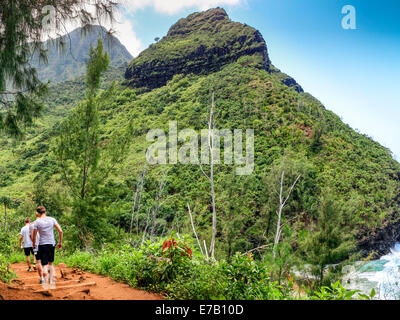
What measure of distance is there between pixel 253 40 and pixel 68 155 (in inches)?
2404

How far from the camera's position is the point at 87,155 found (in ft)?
24.3

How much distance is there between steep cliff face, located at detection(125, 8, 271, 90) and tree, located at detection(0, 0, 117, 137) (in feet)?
185

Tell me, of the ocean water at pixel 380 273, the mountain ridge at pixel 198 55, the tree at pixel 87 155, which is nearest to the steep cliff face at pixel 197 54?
the mountain ridge at pixel 198 55

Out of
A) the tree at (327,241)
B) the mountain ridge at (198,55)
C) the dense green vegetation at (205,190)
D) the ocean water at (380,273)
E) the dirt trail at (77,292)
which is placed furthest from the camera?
the mountain ridge at (198,55)

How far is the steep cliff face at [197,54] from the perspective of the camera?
57.7 meters

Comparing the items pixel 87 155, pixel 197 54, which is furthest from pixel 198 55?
pixel 87 155

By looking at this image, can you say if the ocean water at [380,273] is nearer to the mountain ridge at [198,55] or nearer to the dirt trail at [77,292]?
the dirt trail at [77,292]

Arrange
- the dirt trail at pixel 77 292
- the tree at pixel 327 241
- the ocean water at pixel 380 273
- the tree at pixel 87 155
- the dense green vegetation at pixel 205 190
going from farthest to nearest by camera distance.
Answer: the ocean water at pixel 380 273, the tree at pixel 327 241, the tree at pixel 87 155, the dense green vegetation at pixel 205 190, the dirt trail at pixel 77 292

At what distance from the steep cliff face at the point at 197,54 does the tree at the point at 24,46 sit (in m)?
56.3

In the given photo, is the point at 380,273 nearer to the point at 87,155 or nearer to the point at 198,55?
the point at 87,155

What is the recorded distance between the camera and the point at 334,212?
39.4 feet

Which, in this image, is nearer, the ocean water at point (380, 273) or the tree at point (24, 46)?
the tree at point (24, 46)
